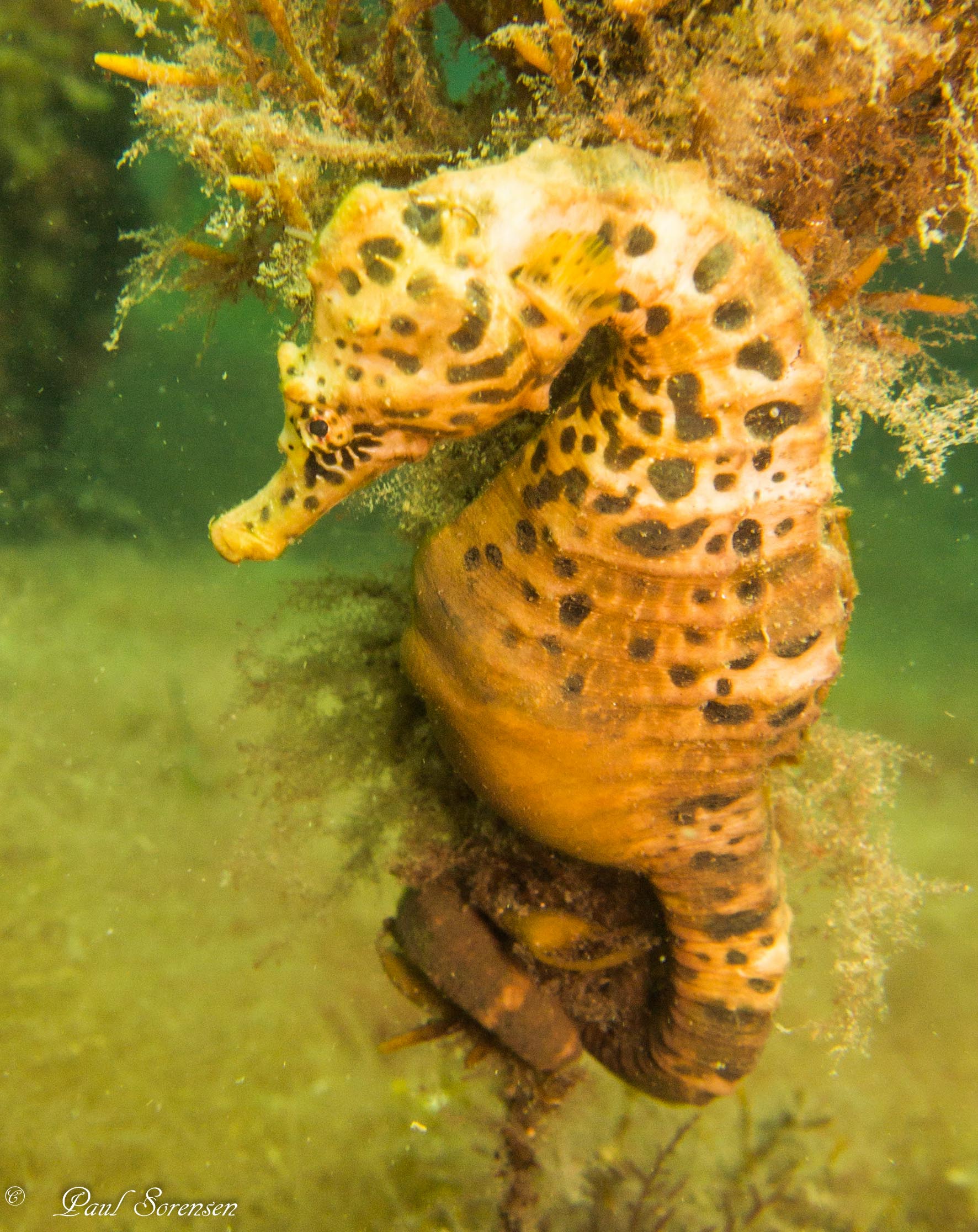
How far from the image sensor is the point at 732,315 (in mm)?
1761

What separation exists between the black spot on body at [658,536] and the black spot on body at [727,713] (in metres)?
0.55

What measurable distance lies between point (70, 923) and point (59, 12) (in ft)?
28.6

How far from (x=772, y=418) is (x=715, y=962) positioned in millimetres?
2161

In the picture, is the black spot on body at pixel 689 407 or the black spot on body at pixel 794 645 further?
the black spot on body at pixel 794 645

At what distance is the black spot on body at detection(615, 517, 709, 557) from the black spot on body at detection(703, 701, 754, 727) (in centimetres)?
55

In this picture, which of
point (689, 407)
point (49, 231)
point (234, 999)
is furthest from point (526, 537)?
point (49, 231)

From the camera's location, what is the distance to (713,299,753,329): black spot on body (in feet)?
5.75

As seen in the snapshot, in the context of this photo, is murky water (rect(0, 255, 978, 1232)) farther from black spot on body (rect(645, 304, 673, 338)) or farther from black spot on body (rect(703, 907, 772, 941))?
black spot on body (rect(645, 304, 673, 338))

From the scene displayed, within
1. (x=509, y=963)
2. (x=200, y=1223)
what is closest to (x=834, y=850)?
(x=509, y=963)

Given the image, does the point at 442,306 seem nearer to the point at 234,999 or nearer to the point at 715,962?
the point at 715,962

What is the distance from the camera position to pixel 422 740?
3.81 m

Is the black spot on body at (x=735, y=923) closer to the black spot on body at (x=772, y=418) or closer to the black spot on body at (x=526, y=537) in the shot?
the black spot on body at (x=526, y=537)

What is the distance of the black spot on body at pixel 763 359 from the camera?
1.80m
